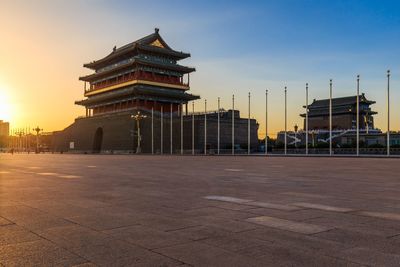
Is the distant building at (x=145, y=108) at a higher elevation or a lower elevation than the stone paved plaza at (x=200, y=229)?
higher

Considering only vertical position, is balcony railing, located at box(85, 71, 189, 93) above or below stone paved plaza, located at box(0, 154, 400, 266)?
above

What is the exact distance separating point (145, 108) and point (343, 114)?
134ft

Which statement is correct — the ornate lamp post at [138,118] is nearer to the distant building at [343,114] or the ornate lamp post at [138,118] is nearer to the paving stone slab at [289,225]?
the distant building at [343,114]

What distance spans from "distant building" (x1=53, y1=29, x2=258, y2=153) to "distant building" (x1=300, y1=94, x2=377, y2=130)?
25307mm

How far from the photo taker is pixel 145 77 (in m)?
67.9

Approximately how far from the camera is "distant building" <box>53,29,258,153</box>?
62.6 metres

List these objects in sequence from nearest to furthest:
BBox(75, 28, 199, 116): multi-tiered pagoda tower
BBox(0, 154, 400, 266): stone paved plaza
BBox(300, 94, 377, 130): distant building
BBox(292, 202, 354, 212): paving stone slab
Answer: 1. BBox(0, 154, 400, 266): stone paved plaza
2. BBox(292, 202, 354, 212): paving stone slab
3. BBox(75, 28, 199, 116): multi-tiered pagoda tower
4. BBox(300, 94, 377, 130): distant building

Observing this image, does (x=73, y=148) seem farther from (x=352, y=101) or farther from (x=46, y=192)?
(x=46, y=192)

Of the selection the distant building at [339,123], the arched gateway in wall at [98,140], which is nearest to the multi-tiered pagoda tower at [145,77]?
the arched gateway in wall at [98,140]

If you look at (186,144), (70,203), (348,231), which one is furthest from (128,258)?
(186,144)

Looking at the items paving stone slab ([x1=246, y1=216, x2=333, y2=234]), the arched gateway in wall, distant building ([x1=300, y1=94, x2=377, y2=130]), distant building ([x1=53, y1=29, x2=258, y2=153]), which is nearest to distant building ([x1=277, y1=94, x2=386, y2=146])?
distant building ([x1=300, y1=94, x2=377, y2=130])

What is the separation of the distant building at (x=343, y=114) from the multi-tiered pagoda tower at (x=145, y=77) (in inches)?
1210

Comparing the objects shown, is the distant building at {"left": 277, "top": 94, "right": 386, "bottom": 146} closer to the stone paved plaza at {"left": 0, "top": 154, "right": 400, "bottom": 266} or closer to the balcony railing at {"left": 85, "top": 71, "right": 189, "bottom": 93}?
the balcony railing at {"left": 85, "top": 71, "right": 189, "bottom": 93}

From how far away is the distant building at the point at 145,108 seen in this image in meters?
62.6
